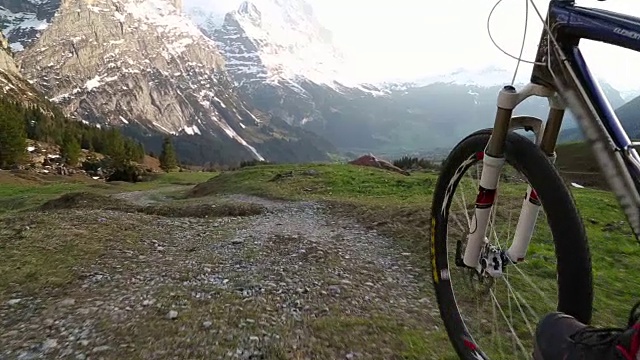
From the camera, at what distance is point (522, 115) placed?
3.36 m

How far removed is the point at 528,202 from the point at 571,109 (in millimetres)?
838

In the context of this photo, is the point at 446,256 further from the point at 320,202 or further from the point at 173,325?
the point at 320,202

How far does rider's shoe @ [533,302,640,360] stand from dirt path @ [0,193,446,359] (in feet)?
7.63

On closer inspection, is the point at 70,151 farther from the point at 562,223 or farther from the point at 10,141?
the point at 562,223

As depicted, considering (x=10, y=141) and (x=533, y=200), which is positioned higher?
(x=533, y=200)

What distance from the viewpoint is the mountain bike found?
2.53 m

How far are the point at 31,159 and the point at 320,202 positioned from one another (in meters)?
103

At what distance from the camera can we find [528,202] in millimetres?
3318

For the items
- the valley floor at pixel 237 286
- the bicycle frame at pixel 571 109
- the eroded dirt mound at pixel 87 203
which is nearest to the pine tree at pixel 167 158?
the eroded dirt mound at pixel 87 203

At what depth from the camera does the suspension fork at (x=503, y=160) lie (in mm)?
3139

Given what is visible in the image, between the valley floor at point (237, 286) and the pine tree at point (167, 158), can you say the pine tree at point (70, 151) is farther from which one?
the valley floor at point (237, 286)

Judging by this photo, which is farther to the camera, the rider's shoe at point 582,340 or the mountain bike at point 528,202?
the mountain bike at point 528,202

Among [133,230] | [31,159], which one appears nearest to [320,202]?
[133,230]

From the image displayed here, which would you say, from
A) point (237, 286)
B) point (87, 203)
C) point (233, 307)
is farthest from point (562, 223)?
point (87, 203)
